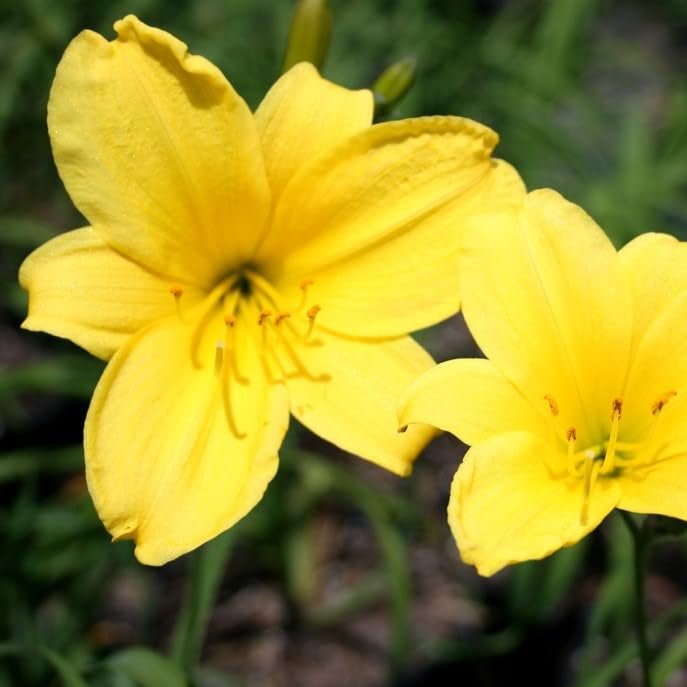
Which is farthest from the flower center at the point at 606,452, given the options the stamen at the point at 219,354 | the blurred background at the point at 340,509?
the blurred background at the point at 340,509

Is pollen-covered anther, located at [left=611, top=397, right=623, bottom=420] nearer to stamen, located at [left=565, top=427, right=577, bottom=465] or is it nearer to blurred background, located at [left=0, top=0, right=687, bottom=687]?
stamen, located at [left=565, top=427, right=577, bottom=465]

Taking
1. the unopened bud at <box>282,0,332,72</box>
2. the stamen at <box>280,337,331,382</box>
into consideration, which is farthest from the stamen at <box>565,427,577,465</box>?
the unopened bud at <box>282,0,332,72</box>

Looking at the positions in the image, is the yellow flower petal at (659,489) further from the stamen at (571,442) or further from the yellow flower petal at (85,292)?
the yellow flower petal at (85,292)

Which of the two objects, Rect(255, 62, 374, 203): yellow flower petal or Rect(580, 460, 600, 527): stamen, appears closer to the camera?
Rect(580, 460, 600, 527): stamen

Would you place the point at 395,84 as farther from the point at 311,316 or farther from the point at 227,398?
the point at 227,398

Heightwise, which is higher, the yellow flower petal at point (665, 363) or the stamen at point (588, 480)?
the yellow flower petal at point (665, 363)

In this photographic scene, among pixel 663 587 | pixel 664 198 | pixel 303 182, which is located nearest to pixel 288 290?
pixel 303 182

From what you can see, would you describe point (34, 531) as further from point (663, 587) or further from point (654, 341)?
point (663, 587)
